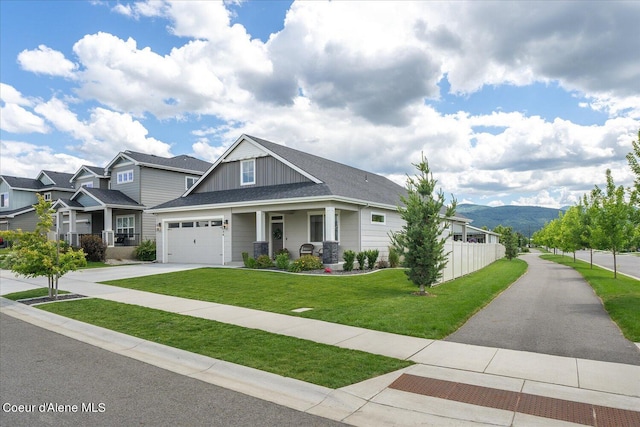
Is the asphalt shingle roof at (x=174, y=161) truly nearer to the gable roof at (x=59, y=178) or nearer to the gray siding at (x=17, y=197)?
the gable roof at (x=59, y=178)

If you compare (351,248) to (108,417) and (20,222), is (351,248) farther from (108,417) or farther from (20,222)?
(20,222)

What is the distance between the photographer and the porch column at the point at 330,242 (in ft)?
60.7

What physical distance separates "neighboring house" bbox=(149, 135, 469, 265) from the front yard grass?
399 inches

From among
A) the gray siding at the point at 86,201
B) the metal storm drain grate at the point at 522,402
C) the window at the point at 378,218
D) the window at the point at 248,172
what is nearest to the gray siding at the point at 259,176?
the window at the point at 248,172

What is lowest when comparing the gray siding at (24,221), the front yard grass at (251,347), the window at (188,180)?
the front yard grass at (251,347)

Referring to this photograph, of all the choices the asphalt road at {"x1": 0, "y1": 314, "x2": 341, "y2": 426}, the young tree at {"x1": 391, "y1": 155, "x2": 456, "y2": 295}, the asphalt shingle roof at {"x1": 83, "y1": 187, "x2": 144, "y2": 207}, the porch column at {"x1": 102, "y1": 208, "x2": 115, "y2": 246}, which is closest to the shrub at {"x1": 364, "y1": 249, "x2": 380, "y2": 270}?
the young tree at {"x1": 391, "y1": 155, "x2": 456, "y2": 295}

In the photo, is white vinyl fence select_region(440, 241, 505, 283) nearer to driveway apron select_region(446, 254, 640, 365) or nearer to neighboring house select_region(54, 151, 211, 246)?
driveway apron select_region(446, 254, 640, 365)

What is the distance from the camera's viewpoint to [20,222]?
38.4 metres

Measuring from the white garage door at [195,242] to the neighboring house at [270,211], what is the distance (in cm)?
5

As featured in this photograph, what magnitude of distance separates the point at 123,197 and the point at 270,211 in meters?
15.5

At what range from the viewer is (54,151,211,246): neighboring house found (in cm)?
3002

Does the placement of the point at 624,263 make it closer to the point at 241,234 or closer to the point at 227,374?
the point at 241,234

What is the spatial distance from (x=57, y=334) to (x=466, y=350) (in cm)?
780

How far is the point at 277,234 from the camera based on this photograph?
22.4m
